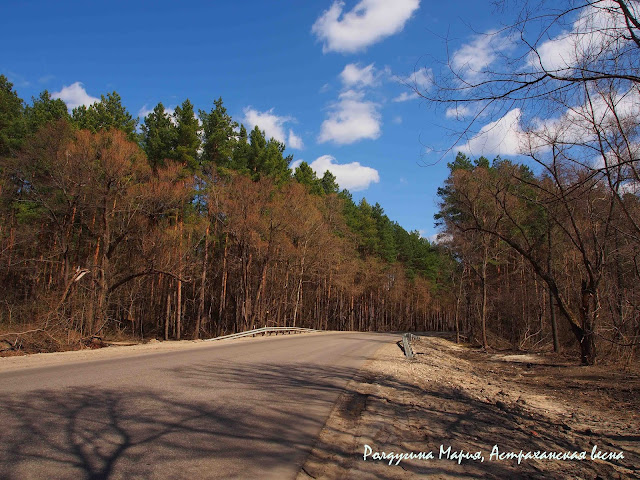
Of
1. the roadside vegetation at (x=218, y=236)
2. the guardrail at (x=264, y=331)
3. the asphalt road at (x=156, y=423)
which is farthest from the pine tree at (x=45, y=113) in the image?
the asphalt road at (x=156, y=423)

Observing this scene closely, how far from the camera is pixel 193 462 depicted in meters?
4.01

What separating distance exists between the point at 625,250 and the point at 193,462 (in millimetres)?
16480

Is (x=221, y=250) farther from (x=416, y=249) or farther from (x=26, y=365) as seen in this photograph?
(x=416, y=249)

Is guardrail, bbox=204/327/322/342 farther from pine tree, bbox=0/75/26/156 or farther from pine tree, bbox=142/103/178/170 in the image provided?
pine tree, bbox=0/75/26/156

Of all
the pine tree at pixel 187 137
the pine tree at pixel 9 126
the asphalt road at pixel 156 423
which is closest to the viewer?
the asphalt road at pixel 156 423

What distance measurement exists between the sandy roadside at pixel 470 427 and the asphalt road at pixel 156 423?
445 millimetres

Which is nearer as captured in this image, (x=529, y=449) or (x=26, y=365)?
(x=529, y=449)

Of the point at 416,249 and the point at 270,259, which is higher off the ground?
the point at 416,249

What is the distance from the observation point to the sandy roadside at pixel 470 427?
4.52 metres

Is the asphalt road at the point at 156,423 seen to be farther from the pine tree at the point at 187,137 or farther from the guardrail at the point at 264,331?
the pine tree at the point at 187,137

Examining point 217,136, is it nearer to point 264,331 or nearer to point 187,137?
point 187,137

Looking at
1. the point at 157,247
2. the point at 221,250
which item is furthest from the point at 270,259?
the point at 157,247

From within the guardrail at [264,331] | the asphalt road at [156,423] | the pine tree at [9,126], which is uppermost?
the pine tree at [9,126]

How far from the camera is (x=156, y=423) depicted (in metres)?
5.07
